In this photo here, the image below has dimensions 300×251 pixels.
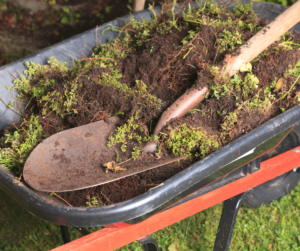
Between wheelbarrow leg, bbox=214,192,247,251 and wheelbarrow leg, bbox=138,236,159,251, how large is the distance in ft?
1.46

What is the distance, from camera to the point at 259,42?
5.93 feet

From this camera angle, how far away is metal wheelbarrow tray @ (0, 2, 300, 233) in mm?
1121

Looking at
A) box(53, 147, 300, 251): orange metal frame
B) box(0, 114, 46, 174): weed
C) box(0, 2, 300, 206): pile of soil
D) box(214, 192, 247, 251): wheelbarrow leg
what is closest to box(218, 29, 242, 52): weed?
box(0, 2, 300, 206): pile of soil

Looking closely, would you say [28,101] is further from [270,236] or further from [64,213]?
[270,236]

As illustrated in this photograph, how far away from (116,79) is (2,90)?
680mm

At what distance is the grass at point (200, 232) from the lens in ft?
7.47

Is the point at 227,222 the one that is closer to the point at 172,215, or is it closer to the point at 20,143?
the point at 172,215

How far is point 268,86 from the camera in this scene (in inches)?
71.6

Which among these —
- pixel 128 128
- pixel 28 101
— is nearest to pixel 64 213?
pixel 128 128

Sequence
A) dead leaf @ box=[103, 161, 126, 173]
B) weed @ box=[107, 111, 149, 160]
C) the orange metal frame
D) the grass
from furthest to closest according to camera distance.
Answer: the grass, weed @ box=[107, 111, 149, 160], dead leaf @ box=[103, 161, 126, 173], the orange metal frame

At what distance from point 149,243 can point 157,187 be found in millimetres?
541

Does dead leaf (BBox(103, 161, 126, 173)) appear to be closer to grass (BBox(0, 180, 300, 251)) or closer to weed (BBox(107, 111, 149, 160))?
weed (BBox(107, 111, 149, 160))

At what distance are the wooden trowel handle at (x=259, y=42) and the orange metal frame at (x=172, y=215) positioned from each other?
60 cm

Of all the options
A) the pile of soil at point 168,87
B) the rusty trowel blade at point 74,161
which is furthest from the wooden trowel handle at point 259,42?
the rusty trowel blade at point 74,161
